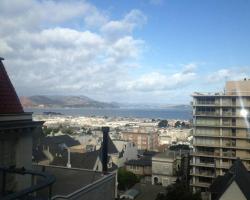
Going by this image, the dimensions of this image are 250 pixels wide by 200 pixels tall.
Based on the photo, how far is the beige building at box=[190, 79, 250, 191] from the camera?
52.4 metres

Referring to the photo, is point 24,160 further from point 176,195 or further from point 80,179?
point 176,195

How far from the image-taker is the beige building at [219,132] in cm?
5238

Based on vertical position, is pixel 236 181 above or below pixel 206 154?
below

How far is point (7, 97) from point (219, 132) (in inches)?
1824

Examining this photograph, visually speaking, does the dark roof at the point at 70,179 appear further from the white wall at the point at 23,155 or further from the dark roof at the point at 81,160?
the dark roof at the point at 81,160

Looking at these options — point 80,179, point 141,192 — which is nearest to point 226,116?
point 141,192

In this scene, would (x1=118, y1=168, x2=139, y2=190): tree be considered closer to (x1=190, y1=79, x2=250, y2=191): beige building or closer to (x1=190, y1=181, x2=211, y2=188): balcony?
(x1=190, y1=181, x2=211, y2=188): balcony

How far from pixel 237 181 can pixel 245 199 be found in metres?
1.81

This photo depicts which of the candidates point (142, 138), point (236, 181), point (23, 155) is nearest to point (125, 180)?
point (236, 181)

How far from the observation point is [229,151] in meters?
53.1

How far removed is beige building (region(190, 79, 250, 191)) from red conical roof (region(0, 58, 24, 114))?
45.4 metres

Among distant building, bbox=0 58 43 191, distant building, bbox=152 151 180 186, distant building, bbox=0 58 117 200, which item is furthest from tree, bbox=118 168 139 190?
distant building, bbox=0 58 43 191

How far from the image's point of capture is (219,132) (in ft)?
177

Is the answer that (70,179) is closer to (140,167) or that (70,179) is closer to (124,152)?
(140,167)
